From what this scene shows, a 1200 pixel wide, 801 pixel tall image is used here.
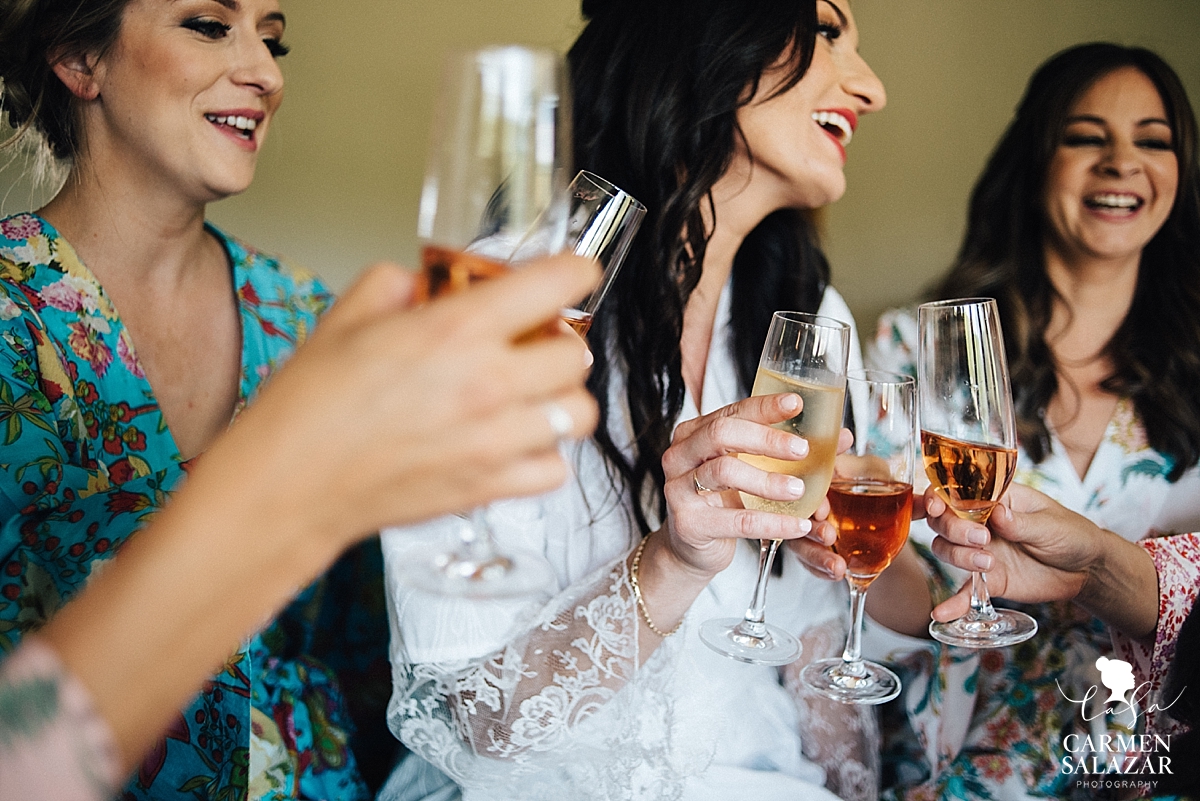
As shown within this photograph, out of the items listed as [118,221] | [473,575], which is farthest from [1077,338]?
[118,221]

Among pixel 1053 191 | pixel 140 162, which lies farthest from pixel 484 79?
pixel 1053 191

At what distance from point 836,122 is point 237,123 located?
1.14 meters

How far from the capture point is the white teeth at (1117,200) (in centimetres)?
220

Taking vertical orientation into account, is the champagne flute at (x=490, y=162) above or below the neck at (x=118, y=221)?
above

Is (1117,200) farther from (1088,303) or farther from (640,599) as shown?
(640,599)

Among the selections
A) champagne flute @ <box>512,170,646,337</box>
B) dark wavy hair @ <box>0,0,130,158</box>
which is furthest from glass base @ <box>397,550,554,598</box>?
dark wavy hair @ <box>0,0,130,158</box>

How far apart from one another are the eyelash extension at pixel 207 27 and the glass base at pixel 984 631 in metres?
1.63

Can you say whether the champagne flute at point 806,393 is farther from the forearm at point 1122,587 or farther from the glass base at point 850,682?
the forearm at point 1122,587

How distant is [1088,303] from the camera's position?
90.0 inches

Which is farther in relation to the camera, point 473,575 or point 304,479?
point 473,575

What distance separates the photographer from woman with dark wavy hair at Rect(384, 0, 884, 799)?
1.18 metres

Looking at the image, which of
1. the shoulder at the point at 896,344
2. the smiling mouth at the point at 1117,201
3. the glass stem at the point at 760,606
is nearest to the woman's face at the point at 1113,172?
the smiling mouth at the point at 1117,201

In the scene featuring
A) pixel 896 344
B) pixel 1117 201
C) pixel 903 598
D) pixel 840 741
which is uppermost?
pixel 1117 201

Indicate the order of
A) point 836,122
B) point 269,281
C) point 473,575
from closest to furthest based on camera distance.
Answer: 1. point 473,575
2. point 836,122
3. point 269,281
